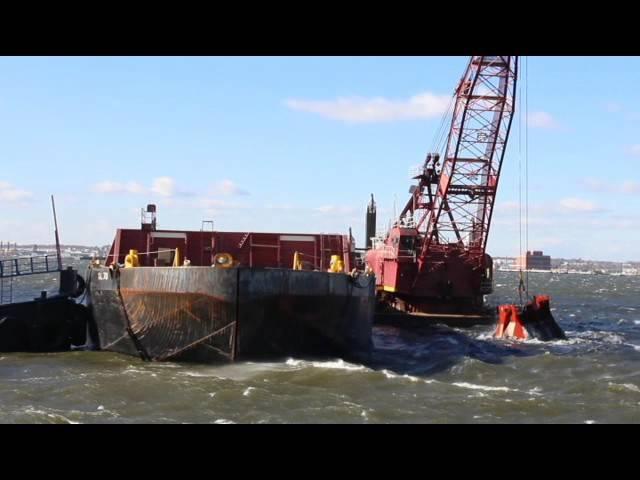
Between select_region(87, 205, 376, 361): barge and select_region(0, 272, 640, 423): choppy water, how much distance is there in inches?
25.2

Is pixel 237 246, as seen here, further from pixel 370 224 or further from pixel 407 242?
pixel 370 224

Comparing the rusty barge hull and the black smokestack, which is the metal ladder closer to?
the rusty barge hull

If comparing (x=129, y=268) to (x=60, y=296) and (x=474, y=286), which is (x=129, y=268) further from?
(x=474, y=286)

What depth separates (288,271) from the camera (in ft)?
78.9

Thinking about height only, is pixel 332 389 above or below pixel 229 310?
below

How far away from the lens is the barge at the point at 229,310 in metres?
23.4

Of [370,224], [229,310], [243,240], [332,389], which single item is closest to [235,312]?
[229,310]

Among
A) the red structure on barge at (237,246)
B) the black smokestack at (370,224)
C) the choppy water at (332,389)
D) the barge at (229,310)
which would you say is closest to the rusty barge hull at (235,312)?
the barge at (229,310)

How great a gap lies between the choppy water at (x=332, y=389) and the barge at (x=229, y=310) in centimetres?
64

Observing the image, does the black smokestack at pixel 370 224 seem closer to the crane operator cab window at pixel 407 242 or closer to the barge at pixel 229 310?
the crane operator cab window at pixel 407 242

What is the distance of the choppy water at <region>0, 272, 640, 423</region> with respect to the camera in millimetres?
17516

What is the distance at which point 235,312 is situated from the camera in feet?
76.3

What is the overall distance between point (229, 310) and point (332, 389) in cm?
445
